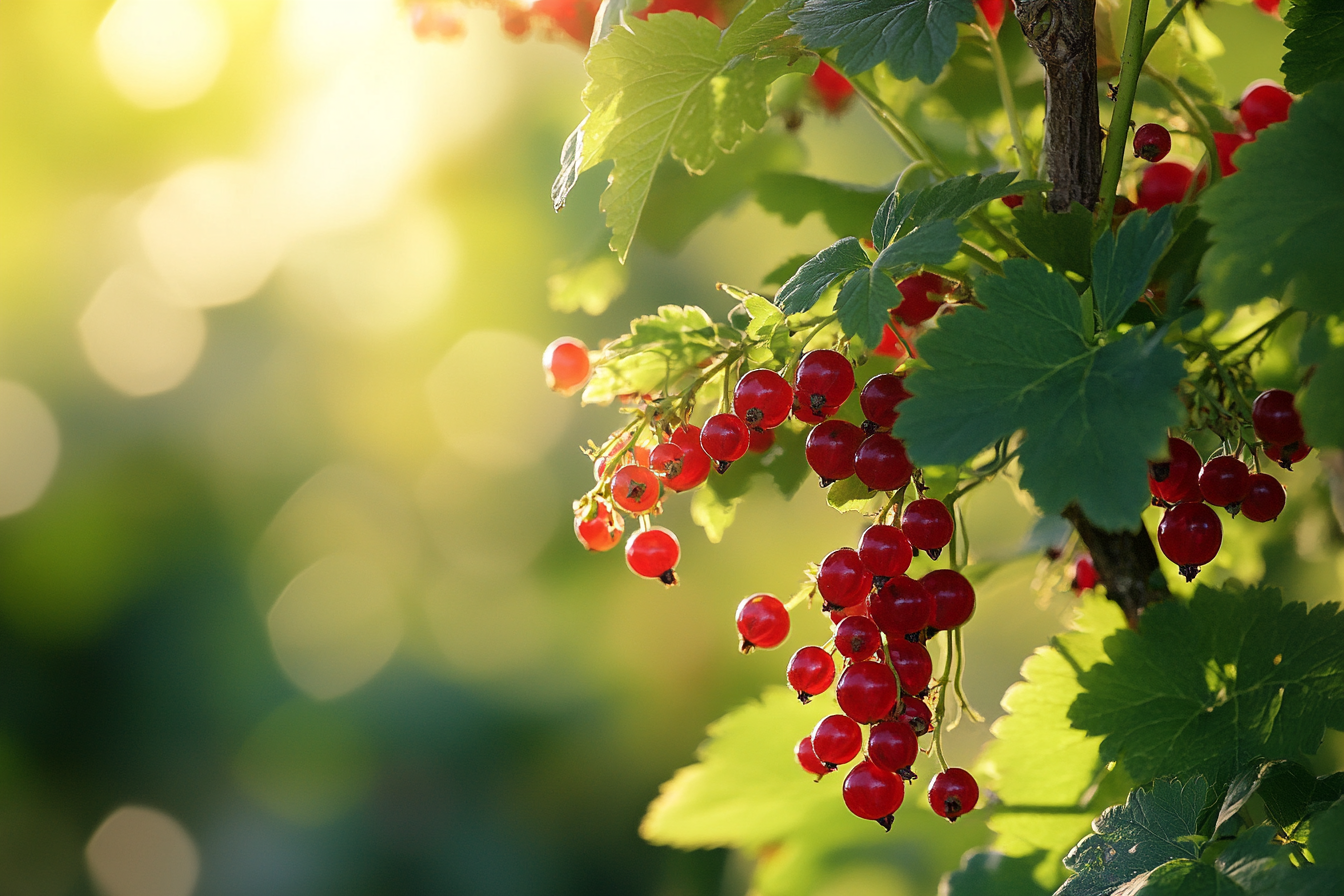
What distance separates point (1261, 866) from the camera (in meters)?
0.32

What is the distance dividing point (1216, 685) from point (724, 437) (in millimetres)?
262

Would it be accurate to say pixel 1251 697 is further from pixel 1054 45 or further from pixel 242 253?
pixel 242 253

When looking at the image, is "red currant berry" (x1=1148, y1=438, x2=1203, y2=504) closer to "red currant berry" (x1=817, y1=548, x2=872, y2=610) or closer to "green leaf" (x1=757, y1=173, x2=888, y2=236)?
"red currant berry" (x1=817, y1=548, x2=872, y2=610)

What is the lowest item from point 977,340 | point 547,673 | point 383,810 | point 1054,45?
point 977,340

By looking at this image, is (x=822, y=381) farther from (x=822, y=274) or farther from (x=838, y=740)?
(x=838, y=740)

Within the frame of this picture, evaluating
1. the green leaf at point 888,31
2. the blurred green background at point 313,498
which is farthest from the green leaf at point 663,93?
the blurred green background at point 313,498

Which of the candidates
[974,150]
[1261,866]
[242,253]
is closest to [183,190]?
[242,253]

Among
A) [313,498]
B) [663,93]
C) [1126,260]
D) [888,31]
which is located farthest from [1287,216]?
[313,498]

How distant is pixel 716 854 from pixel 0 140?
2.20m

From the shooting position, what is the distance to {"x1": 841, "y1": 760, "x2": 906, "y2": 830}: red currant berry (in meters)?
0.41

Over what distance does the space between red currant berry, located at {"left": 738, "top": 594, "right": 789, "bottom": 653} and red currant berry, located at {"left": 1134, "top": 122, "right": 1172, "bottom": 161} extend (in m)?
0.28

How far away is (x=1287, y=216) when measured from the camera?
0.27m

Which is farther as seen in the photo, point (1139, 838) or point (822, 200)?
point (822, 200)

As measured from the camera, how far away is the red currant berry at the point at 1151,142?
1.46 feet
